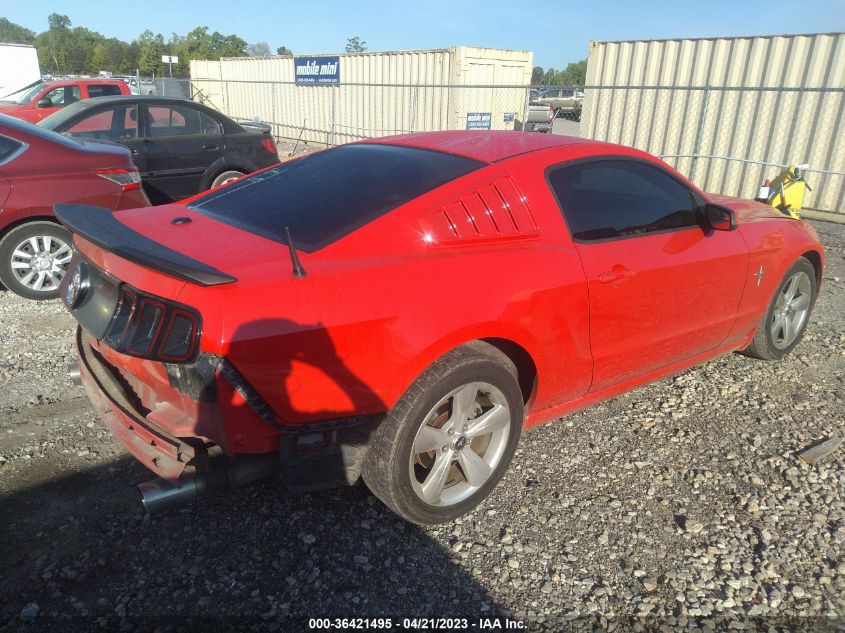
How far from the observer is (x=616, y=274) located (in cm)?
304

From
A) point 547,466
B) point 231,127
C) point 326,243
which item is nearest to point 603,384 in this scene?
point 547,466

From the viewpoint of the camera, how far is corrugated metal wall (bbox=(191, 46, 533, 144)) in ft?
51.9

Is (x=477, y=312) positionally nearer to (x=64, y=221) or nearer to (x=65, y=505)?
(x=64, y=221)

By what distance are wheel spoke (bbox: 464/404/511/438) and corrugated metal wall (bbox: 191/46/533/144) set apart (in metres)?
11.4

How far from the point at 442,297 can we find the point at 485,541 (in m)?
1.07

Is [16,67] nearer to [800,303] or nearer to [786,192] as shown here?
[786,192]

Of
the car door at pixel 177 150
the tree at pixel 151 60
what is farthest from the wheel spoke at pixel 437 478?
the tree at pixel 151 60

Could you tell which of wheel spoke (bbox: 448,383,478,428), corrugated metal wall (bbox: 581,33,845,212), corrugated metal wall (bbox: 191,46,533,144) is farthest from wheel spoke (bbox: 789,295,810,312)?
corrugated metal wall (bbox: 191,46,533,144)

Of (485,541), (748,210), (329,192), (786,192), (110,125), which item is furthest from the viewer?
(786,192)

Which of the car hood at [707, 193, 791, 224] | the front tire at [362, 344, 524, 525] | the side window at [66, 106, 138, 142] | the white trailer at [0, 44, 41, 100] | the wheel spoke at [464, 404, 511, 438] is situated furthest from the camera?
the white trailer at [0, 44, 41, 100]

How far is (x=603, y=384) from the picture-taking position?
3285mm

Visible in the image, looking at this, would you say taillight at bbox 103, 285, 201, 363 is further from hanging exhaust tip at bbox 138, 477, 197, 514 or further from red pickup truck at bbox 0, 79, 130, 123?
red pickup truck at bbox 0, 79, 130, 123

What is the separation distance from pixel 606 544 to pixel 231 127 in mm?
7773


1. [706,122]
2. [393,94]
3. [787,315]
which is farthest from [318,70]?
[787,315]
